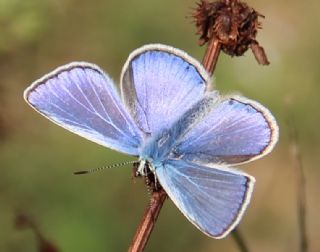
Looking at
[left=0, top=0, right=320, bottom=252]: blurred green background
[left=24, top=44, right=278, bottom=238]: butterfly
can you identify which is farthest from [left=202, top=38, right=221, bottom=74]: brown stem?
[left=0, top=0, right=320, bottom=252]: blurred green background

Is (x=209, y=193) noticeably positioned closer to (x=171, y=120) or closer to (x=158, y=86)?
(x=171, y=120)

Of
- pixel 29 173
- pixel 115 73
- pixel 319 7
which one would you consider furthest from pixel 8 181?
pixel 319 7

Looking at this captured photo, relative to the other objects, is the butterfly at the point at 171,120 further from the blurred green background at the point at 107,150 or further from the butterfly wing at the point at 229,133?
the blurred green background at the point at 107,150

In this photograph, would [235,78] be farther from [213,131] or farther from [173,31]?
[213,131]

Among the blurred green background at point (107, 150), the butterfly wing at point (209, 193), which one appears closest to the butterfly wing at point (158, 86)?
the butterfly wing at point (209, 193)

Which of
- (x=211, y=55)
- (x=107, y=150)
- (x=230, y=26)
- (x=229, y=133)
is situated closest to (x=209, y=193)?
(x=229, y=133)

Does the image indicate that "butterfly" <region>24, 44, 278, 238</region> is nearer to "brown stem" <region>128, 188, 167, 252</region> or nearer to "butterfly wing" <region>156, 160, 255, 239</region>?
"butterfly wing" <region>156, 160, 255, 239</region>
